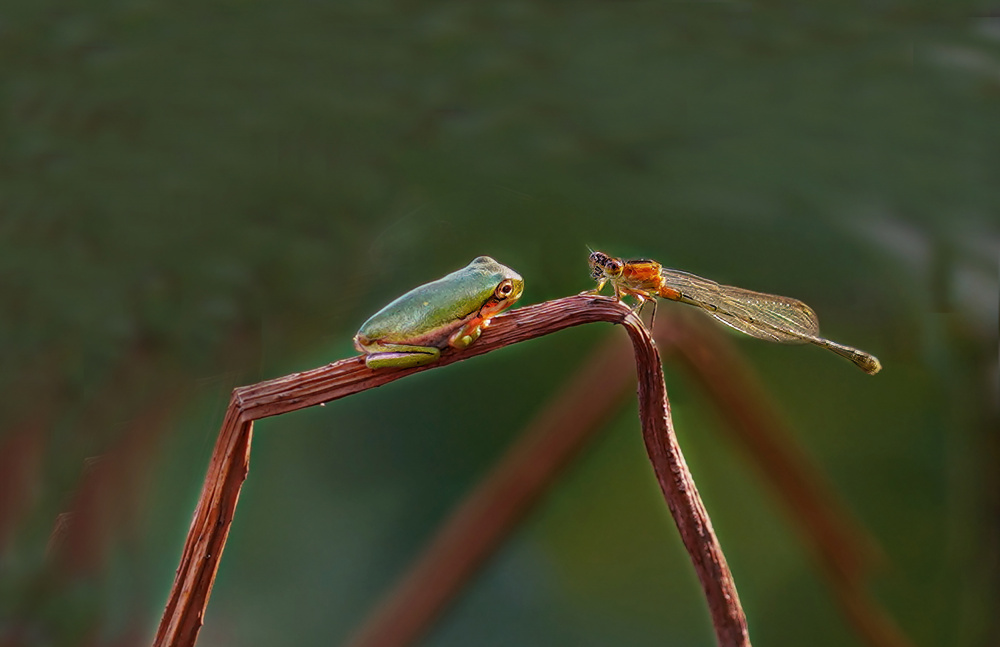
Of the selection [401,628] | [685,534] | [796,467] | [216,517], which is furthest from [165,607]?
[796,467]

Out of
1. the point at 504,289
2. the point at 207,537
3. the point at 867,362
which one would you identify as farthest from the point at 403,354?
the point at 867,362

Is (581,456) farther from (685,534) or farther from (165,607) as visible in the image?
(165,607)

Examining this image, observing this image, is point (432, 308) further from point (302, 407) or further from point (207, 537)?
point (207, 537)

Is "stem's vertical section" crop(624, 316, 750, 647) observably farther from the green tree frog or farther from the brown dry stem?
the green tree frog

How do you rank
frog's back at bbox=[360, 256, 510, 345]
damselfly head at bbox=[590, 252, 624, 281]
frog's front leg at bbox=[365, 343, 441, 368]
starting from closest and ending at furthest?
frog's front leg at bbox=[365, 343, 441, 368]
frog's back at bbox=[360, 256, 510, 345]
damselfly head at bbox=[590, 252, 624, 281]

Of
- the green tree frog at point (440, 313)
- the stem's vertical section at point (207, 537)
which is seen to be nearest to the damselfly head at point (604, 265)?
the green tree frog at point (440, 313)

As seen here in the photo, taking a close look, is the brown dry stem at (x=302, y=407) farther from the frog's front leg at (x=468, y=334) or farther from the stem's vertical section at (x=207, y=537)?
the frog's front leg at (x=468, y=334)

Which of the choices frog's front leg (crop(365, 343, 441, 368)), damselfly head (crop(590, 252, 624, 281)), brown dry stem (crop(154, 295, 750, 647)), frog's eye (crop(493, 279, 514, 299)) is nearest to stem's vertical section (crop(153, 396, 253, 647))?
brown dry stem (crop(154, 295, 750, 647))
